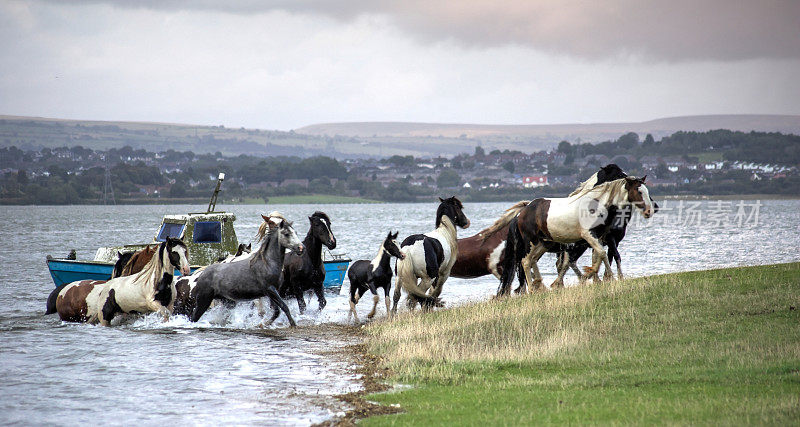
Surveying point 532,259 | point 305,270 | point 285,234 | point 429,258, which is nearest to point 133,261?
point 305,270

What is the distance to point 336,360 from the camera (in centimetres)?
1564

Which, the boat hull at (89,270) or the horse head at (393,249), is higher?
the horse head at (393,249)

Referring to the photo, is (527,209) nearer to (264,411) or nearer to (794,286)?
(794,286)

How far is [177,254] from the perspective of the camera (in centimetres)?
1888

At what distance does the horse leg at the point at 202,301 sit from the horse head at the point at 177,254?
101cm

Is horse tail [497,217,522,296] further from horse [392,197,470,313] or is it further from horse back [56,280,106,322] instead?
horse back [56,280,106,322]

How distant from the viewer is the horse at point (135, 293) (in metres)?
19.0

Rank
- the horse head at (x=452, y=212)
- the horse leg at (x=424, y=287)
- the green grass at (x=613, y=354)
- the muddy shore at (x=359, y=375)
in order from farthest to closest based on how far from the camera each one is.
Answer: the horse head at (x=452, y=212)
the horse leg at (x=424, y=287)
the muddy shore at (x=359, y=375)
the green grass at (x=613, y=354)

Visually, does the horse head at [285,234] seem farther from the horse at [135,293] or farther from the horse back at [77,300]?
the horse back at [77,300]

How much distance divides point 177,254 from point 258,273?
6.19 ft

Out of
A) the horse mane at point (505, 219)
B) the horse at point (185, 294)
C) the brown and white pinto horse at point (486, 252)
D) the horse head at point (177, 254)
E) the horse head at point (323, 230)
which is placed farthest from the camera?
the brown and white pinto horse at point (486, 252)

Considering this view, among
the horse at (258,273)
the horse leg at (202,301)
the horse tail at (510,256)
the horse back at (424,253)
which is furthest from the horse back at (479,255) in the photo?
the horse leg at (202,301)

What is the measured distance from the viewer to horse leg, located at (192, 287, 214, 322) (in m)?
19.7

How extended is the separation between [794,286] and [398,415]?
10000 mm
